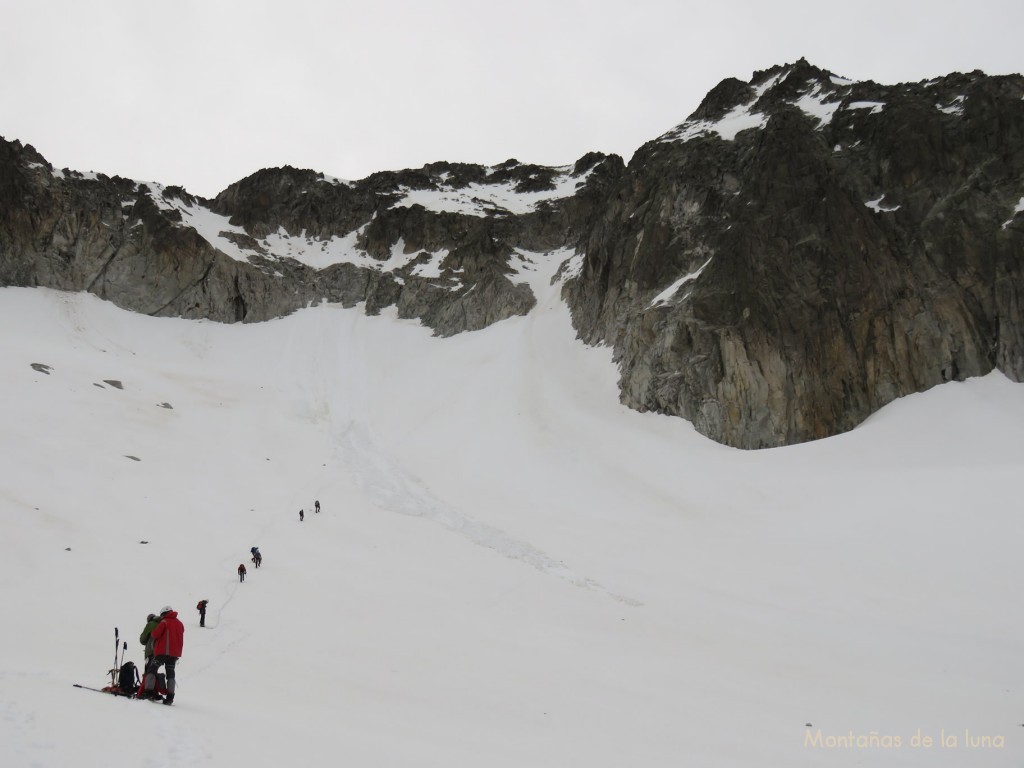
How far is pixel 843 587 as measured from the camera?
2072 centimetres

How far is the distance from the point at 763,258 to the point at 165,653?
40.5 metres

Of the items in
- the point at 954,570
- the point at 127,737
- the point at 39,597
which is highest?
the point at 954,570

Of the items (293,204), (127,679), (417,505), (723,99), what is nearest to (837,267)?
(417,505)

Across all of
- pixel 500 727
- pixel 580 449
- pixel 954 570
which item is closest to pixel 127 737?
pixel 500 727

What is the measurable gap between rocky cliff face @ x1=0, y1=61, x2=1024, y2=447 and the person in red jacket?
33066 millimetres

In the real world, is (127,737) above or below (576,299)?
below

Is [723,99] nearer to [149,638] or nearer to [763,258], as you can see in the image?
[763,258]

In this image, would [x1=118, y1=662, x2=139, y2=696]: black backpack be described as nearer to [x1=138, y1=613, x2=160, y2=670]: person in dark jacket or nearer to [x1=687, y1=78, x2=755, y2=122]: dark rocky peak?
[x1=138, y1=613, x2=160, y2=670]: person in dark jacket

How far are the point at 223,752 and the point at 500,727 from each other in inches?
191

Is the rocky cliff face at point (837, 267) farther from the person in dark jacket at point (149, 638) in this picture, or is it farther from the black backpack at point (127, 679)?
the black backpack at point (127, 679)

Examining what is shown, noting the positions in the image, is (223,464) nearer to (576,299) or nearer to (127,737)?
(127,737)

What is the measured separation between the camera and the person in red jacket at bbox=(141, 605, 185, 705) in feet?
29.6

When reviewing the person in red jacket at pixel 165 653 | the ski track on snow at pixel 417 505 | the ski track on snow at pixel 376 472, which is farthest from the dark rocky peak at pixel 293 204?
the person in red jacket at pixel 165 653

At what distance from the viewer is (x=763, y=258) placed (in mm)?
41062
